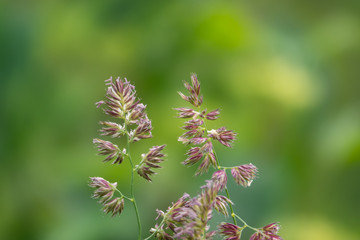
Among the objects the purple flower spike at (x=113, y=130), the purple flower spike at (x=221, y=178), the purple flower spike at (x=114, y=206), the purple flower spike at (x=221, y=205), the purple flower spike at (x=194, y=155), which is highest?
the purple flower spike at (x=113, y=130)

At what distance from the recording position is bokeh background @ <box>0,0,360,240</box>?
6.29 ft

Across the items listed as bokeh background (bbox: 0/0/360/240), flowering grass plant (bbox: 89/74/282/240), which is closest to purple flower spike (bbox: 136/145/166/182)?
flowering grass plant (bbox: 89/74/282/240)

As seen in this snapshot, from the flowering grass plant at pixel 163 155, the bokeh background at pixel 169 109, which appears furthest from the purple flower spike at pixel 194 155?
the bokeh background at pixel 169 109

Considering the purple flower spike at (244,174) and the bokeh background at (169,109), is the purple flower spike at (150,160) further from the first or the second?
the bokeh background at (169,109)

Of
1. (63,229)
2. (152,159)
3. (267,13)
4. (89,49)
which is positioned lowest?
(63,229)

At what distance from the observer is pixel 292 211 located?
6.86 feet

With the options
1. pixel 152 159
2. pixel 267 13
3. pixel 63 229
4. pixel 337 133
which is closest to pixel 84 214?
pixel 63 229

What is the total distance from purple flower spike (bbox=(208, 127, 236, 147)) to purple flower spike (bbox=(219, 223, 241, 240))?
2.0 inches

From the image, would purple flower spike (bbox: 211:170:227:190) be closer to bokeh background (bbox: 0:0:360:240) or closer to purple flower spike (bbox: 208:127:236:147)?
purple flower spike (bbox: 208:127:236:147)

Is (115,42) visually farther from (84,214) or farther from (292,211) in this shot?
(292,211)

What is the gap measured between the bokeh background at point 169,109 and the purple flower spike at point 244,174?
1417mm

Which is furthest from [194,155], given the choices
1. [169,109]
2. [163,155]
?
[169,109]

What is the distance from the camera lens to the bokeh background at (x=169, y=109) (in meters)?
1.92

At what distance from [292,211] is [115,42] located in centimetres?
92
